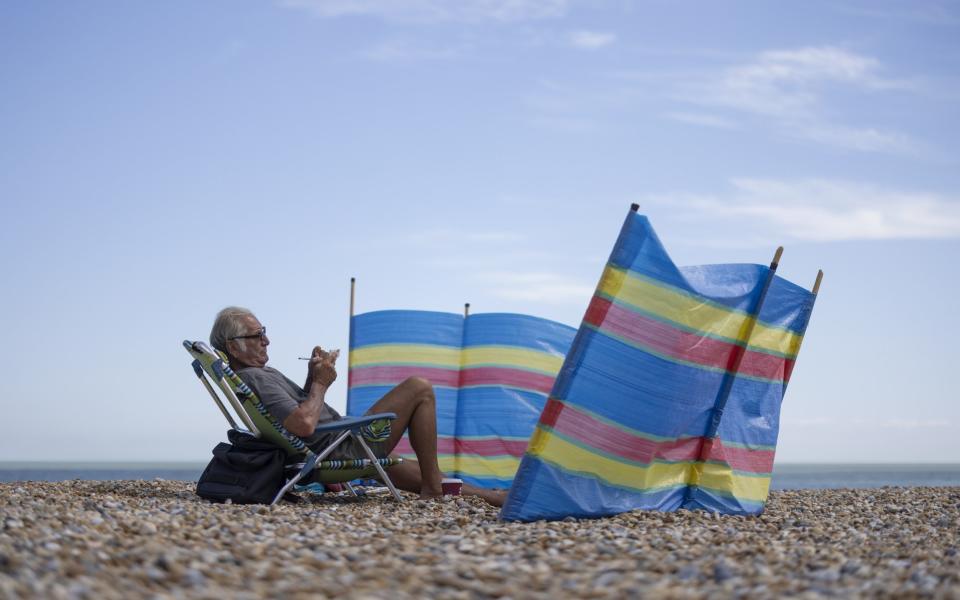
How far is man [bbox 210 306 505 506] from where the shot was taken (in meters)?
5.45

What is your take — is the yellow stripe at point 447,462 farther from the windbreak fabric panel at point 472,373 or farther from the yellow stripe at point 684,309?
the yellow stripe at point 684,309

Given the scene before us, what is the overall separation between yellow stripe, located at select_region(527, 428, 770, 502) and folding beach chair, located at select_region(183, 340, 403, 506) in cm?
109

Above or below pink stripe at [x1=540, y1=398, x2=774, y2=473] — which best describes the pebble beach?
below

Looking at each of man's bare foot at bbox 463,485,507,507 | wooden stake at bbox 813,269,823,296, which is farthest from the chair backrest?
wooden stake at bbox 813,269,823,296

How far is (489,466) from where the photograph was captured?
772 centimetres

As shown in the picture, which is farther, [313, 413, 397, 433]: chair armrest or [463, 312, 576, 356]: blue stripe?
[463, 312, 576, 356]: blue stripe

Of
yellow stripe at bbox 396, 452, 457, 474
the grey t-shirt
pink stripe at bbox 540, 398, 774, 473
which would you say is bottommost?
yellow stripe at bbox 396, 452, 457, 474

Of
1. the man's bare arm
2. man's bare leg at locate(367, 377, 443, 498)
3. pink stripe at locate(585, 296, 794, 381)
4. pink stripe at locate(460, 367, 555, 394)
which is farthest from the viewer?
pink stripe at locate(460, 367, 555, 394)

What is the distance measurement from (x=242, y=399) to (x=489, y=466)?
108 inches

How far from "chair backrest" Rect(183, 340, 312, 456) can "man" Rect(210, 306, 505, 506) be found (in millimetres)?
64

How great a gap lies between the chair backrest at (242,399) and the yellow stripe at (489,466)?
7.60 feet

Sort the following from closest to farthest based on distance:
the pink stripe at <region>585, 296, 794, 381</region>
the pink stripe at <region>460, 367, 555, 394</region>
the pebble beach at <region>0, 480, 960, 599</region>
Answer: the pebble beach at <region>0, 480, 960, 599</region>, the pink stripe at <region>585, 296, 794, 381</region>, the pink stripe at <region>460, 367, 555, 394</region>

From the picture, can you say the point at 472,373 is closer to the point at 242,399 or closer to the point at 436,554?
the point at 242,399

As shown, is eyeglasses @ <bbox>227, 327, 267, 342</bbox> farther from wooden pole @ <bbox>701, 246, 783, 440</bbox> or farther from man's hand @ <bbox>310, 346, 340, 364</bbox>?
wooden pole @ <bbox>701, 246, 783, 440</bbox>
